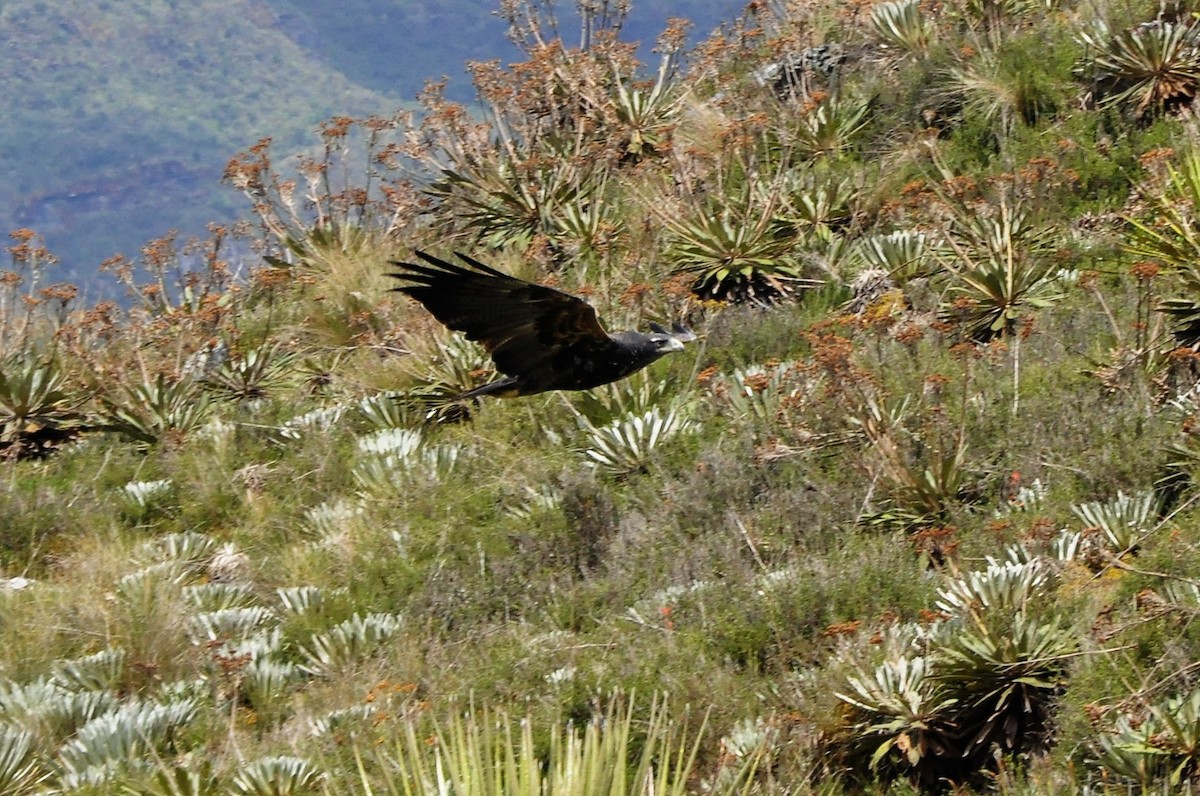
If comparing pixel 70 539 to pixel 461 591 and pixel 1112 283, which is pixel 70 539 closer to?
pixel 461 591

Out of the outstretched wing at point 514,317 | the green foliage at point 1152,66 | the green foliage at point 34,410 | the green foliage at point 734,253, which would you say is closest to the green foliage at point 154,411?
the green foliage at point 34,410

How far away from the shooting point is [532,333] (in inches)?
289

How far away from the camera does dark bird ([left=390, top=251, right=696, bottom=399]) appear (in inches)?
275

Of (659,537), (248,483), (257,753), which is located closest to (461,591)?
(659,537)

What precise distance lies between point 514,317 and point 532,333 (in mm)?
157

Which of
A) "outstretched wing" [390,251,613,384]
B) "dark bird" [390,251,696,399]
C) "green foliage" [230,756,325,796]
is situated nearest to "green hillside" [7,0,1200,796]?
"green foliage" [230,756,325,796]

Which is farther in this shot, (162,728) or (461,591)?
(461,591)

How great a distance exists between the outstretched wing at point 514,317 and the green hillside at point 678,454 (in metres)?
1.26

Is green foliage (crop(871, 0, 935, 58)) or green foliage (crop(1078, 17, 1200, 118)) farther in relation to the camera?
green foliage (crop(871, 0, 935, 58))

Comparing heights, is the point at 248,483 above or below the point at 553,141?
below

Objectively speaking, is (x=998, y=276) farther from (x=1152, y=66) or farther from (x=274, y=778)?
(x=274, y=778)

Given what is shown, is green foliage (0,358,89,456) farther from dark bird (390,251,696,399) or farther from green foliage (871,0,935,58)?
green foliage (871,0,935,58)

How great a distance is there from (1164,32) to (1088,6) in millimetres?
1666

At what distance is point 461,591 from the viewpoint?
8.36 meters
